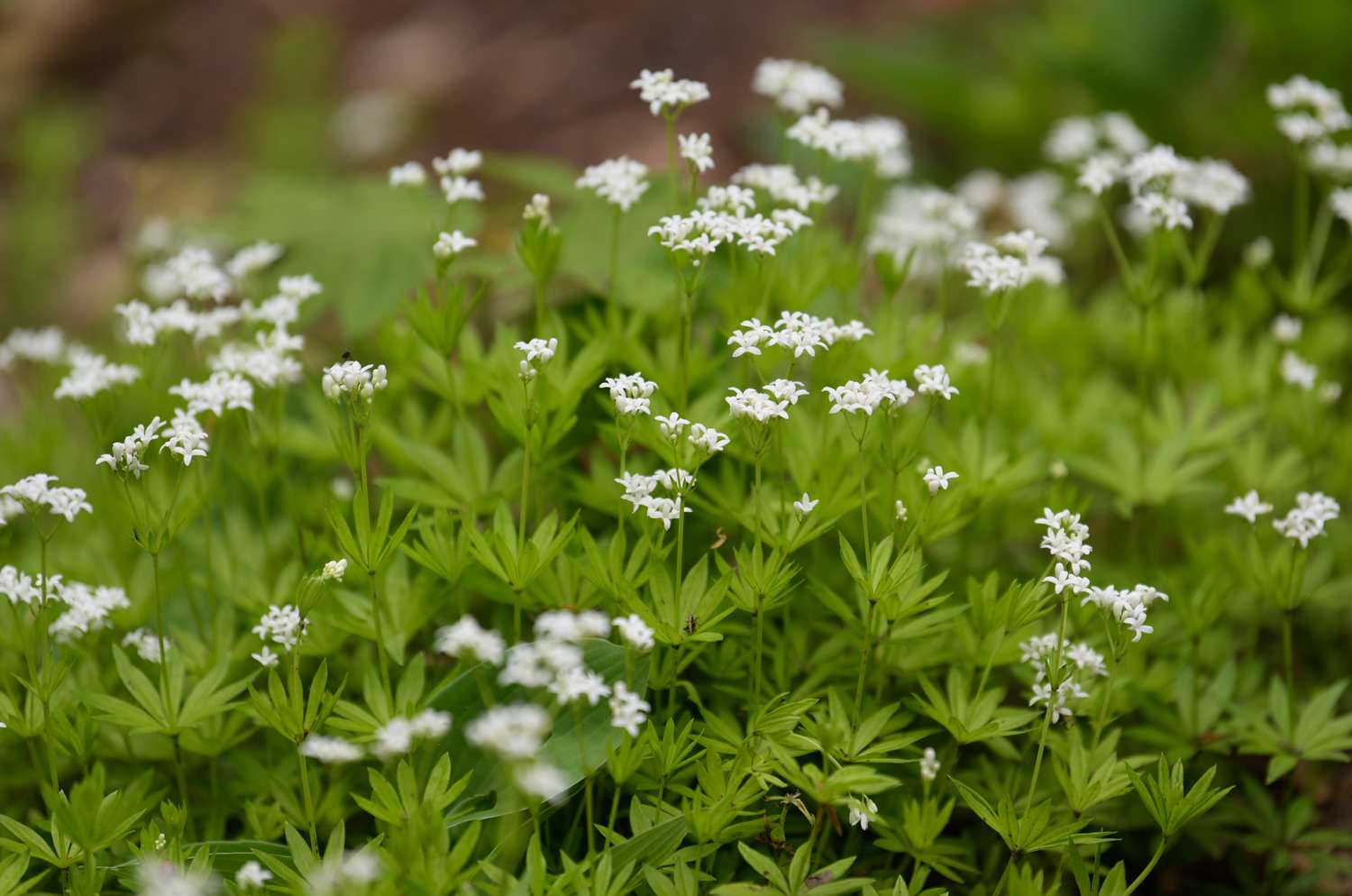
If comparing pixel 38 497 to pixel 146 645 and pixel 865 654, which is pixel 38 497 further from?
pixel 865 654

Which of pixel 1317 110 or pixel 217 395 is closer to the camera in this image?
pixel 217 395

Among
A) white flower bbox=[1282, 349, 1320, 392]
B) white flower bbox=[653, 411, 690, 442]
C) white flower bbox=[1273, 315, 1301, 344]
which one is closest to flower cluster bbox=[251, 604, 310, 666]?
white flower bbox=[653, 411, 690, 442]

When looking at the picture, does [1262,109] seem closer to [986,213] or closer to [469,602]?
[986,213]

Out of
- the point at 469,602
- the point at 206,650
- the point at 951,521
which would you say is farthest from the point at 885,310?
the point at 206,650

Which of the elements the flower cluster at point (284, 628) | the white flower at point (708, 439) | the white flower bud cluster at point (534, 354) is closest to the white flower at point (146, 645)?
the flower cluster at point (284, 628)

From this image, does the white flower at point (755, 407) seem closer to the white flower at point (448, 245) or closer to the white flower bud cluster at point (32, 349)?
the white flower at point (448, 245)

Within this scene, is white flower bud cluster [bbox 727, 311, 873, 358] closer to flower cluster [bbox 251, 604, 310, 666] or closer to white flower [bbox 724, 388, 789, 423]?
white flower [bbox 724, 388, 789, 423]

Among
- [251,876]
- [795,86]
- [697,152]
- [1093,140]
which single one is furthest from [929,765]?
[1093,140]
